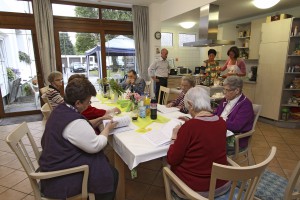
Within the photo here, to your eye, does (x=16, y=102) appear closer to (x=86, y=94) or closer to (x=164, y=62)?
(x=164, y=62)

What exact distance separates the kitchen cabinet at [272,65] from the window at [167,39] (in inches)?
108

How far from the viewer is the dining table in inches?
54.1

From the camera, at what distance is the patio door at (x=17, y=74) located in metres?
4.50

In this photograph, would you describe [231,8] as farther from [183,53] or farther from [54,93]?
[54,93]

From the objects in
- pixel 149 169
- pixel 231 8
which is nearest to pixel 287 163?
pixel 149 169

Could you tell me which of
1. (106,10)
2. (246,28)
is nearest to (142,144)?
(106,10)

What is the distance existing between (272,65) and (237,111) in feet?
9.14

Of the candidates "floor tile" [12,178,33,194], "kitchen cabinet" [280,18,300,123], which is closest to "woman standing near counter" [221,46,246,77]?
"kitchen cabinet" [280,18,300,123]

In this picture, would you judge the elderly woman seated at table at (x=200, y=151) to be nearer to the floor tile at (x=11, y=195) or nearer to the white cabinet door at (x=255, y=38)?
the floor tile at (x=11, y=195)

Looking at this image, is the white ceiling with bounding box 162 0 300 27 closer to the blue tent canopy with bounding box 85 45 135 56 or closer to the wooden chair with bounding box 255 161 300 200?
the blue tent canopy with bounding box 85 45 135 56

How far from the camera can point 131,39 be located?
5562 millimetres

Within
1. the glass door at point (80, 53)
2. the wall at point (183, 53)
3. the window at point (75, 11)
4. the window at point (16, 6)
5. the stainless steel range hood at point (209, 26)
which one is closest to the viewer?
the stainless steel range hood at point (209, 26)

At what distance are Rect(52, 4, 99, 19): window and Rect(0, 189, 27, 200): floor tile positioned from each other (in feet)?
13.0

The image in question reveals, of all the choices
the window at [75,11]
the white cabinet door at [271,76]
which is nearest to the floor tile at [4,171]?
the window at [75,11]
